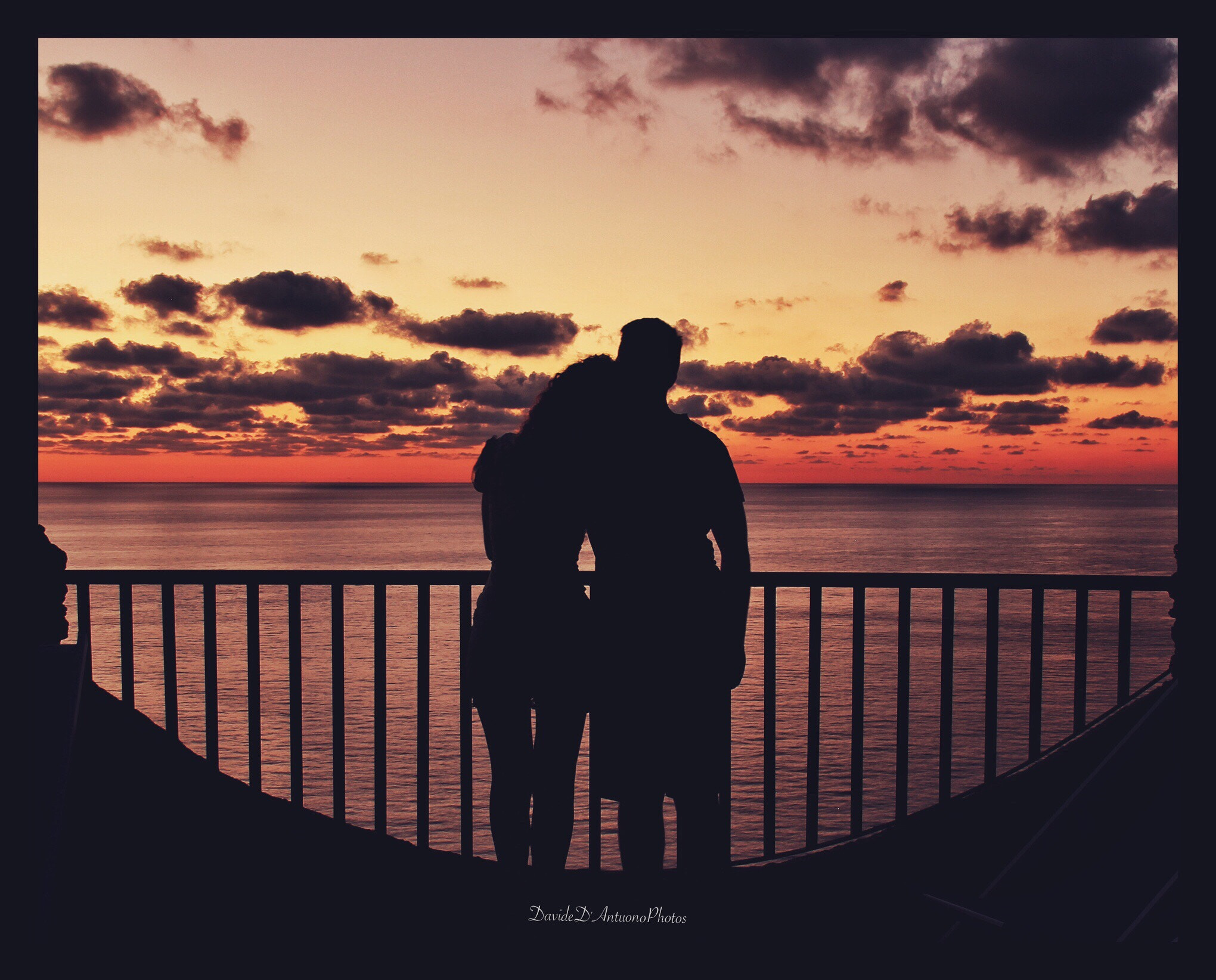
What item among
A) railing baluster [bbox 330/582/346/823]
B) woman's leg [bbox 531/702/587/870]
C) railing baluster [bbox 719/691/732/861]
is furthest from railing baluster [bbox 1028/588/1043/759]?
railing baluster [bbox 330/582/346/823]

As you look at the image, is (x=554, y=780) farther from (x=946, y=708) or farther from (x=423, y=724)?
(x=946, y=708)

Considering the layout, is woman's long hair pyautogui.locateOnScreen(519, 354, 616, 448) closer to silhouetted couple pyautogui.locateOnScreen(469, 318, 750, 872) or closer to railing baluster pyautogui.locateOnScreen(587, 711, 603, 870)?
silhouetted couple pyautogui.locateOnScreen(469, 318, 750, 872)

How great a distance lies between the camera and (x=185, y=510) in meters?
94.5

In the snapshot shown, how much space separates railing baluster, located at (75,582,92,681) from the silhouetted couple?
0.95 m

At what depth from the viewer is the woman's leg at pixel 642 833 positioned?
2.70 meters

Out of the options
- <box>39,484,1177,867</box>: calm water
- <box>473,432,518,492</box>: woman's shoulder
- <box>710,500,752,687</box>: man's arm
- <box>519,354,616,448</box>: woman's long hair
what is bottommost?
<box>39,484,1177,867</box>: calm water

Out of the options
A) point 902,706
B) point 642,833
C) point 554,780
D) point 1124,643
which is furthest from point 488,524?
point 1124,643

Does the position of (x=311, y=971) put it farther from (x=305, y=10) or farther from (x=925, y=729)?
(x=925, y=729)

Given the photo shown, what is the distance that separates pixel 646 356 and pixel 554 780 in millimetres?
1222

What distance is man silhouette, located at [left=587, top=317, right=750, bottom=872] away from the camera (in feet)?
8.18

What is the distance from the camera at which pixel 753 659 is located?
16891 millimetres

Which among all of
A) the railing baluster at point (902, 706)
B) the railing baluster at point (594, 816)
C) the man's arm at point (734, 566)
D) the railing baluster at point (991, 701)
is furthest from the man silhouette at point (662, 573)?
the railing baluster at point (991, 701)

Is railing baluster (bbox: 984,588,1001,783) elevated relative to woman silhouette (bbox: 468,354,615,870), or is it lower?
lower
